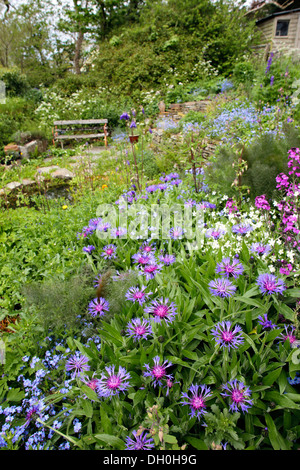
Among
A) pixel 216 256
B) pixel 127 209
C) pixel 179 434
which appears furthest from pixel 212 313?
pixel 127 209

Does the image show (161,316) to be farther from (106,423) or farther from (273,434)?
(273,434)

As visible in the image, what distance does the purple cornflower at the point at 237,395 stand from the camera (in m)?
1.14

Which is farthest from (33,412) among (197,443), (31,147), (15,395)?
(31,147)

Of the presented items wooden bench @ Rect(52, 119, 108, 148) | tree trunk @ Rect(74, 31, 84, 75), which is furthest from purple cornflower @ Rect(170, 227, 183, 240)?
tree trunk @ Rect(74, 31, 84, 75)

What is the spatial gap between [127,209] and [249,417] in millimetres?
1752

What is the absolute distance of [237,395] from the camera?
115 cm

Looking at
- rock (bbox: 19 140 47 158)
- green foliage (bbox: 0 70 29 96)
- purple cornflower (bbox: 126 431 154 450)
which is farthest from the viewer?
green foliage (bbox: 0 70 29 96)

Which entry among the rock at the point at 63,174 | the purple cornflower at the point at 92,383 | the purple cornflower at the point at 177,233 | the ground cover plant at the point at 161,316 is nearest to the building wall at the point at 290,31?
the rock at the point at 63,174

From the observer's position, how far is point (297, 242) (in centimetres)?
173

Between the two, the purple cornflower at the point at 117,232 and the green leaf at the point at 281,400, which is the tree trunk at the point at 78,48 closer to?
the purple cornflower at the point at 117,232

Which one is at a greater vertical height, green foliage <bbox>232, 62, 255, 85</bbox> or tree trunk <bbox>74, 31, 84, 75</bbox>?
tree trunk <bbox>74, 31, 84, 75</bbox>

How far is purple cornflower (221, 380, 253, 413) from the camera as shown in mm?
1145

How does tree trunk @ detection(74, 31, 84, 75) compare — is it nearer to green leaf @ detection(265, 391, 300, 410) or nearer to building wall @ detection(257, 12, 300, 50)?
building wall @ detection(257, 12, 300, 50)
